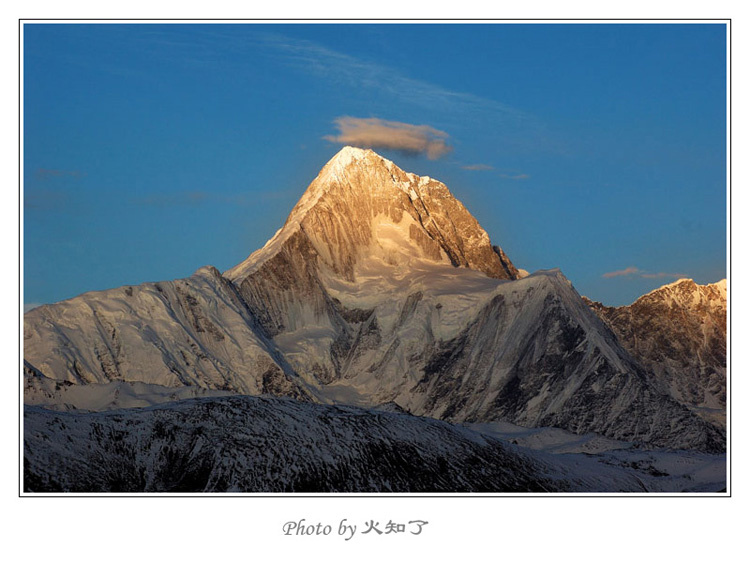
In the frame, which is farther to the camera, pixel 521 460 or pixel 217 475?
pixel 521 460

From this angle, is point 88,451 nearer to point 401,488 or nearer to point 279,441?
point 279,441
